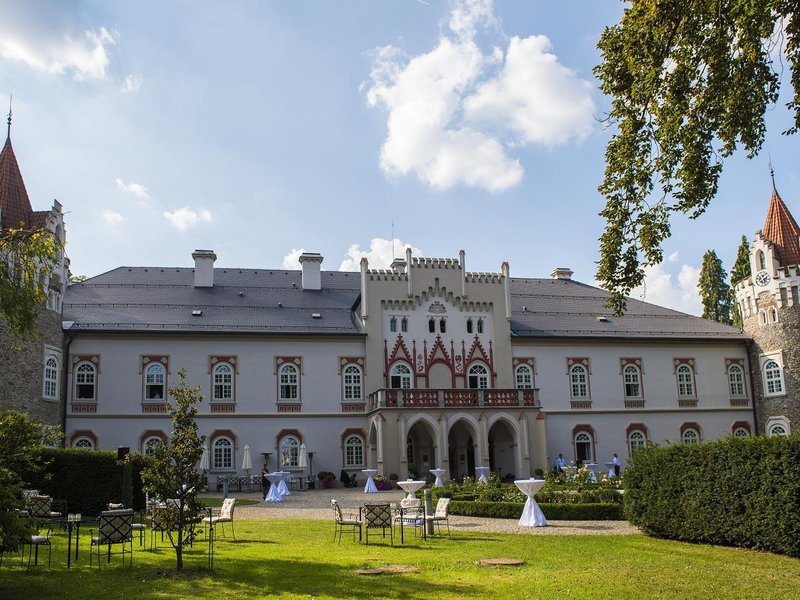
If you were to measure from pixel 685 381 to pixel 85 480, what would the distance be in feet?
101

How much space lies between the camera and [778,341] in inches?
1538

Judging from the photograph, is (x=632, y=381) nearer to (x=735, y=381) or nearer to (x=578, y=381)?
(x=578, y=381)

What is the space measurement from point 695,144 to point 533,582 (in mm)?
7174

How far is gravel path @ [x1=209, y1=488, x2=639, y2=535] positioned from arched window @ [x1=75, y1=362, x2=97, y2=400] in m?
8.82

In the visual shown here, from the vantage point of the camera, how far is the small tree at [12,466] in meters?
10.6

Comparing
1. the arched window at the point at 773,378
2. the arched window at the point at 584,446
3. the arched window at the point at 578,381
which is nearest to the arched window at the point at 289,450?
the arched window at the point at 584,446

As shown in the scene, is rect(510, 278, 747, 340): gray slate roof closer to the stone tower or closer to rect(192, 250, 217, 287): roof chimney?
the stone tower

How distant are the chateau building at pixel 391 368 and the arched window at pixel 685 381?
88 millimetres

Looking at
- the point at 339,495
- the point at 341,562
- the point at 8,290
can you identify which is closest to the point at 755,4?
the point at 341,562

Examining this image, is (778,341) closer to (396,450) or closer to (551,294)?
(551,294)

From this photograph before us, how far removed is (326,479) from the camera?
34.8 m

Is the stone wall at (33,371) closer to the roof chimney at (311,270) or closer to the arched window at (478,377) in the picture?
the roof chimney at (311,270)

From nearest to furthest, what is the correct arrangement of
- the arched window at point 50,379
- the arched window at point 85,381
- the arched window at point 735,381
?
the arched window at point 50,379
the arched window at point 85,381
the arched window at point 735,381

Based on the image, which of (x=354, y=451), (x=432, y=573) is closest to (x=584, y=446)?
(x=354, y=451)
